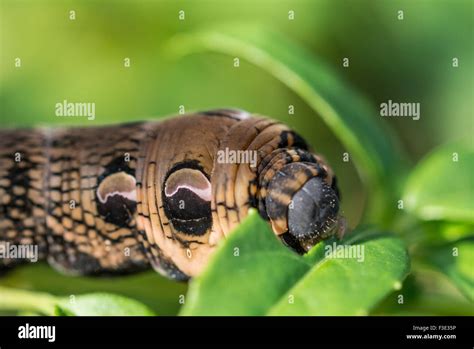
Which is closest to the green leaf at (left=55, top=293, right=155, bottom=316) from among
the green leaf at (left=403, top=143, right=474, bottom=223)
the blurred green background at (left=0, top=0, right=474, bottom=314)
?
the green leaf at (left=403, top=143, right=474, bottom=223)

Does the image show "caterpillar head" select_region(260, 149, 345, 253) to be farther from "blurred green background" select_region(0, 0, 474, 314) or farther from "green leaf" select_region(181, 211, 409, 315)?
"blurred green background" select_region(0, 0, 474, 314)

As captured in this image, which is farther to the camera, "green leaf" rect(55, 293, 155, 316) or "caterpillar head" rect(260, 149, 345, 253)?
"caterpillar head" rect(260, 149, 345, 253)

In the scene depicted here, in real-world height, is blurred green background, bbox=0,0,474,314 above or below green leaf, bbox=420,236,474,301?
above

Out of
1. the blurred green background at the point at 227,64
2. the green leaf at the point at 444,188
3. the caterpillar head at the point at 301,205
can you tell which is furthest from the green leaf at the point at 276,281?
the blurred green background at the point at 227,64

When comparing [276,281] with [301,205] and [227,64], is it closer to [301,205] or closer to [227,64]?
[301,205]

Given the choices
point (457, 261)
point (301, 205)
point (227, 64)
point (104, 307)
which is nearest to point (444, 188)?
point (457, 261)

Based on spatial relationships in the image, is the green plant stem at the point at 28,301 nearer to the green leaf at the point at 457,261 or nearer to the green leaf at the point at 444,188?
the green leaf at the point at 457,261
